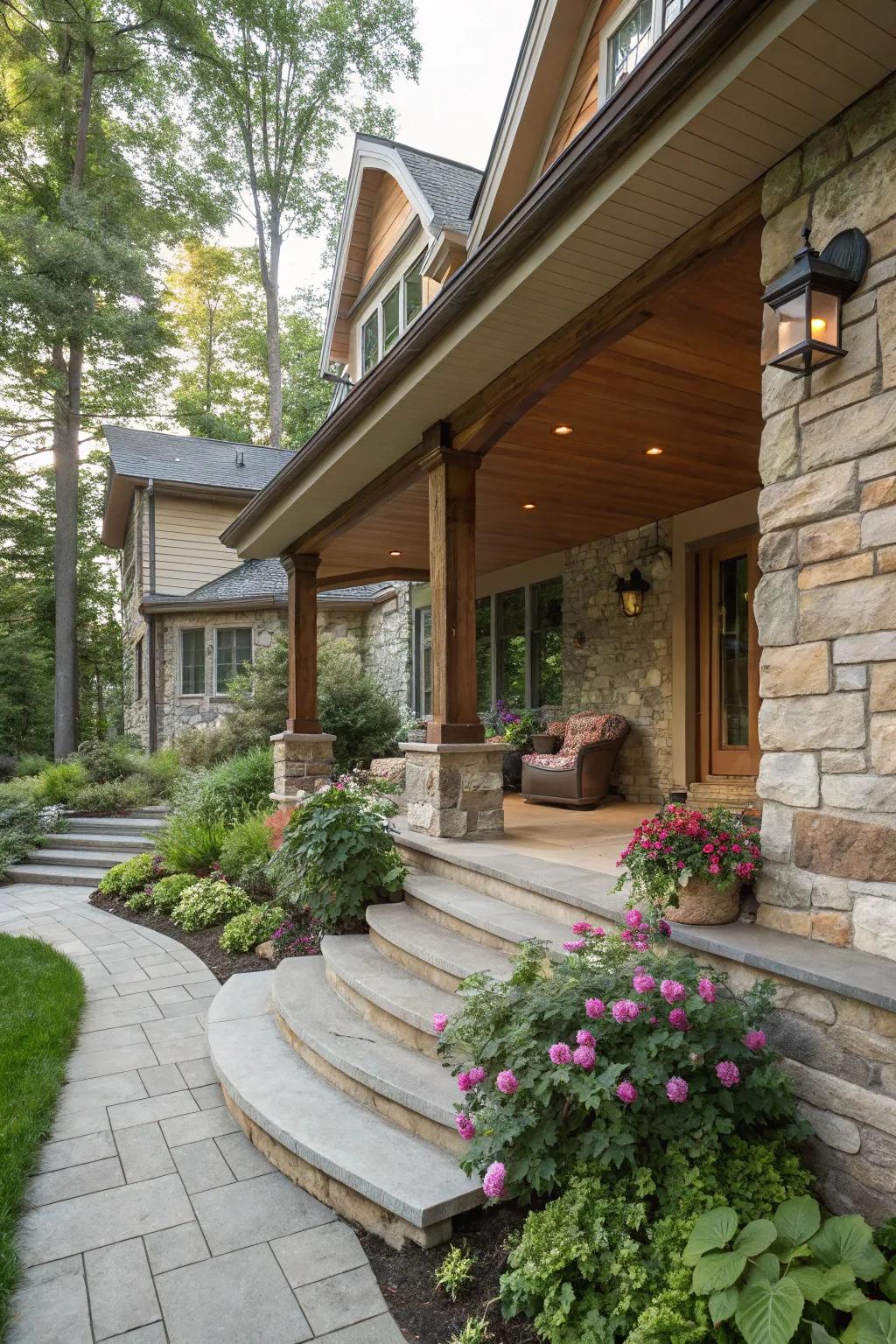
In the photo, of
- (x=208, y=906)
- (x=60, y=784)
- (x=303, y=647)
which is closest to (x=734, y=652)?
(x=303, y=647)

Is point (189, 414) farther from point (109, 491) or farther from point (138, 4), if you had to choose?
point (138, 4)

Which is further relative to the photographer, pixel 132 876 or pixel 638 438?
pixel 132 876

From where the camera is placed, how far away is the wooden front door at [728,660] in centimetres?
601

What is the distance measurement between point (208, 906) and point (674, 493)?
4626mm

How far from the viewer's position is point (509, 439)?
480 centimetres

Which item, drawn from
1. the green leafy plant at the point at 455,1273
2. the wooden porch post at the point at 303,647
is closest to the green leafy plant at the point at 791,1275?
the green leafy plant at the point at 455,1273

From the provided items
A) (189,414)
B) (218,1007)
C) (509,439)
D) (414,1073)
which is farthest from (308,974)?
(189,414)

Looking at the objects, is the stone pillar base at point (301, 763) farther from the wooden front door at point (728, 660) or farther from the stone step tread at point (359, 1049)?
the wooden front door at point (728, 660)

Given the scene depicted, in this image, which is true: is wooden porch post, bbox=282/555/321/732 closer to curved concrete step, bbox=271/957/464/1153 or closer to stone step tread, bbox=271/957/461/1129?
stone step tread, bbox=271/957/461/1129

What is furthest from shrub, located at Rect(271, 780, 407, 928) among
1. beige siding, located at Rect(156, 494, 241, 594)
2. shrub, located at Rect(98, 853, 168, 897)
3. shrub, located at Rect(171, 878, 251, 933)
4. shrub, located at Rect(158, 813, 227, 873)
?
beige siding, located at Rect(156, 494, 241, 594)

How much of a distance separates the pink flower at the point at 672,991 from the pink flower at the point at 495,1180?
23.0 inches

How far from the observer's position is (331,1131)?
8.43ft

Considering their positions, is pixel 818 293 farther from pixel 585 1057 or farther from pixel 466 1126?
pixel 466 1126

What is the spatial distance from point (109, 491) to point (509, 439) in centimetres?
1136
